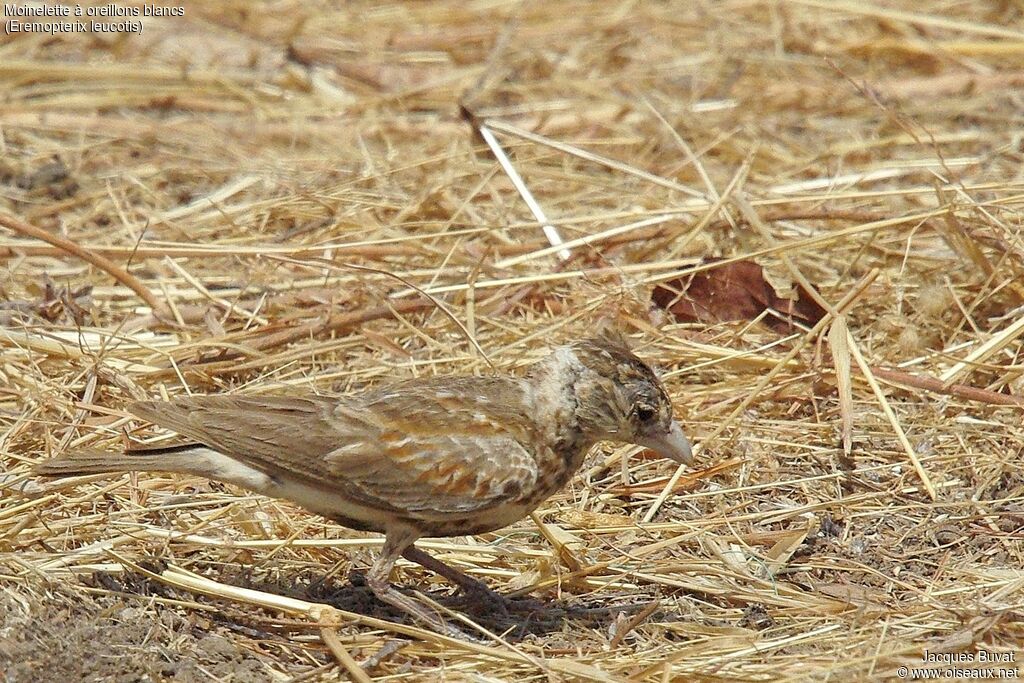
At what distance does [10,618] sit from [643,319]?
3270 millimetres

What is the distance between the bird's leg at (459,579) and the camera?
4.91m

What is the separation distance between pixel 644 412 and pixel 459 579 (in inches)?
34.0

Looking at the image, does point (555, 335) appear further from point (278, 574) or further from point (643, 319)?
point (278, 574)

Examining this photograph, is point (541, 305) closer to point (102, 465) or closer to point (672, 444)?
point (672, 444)

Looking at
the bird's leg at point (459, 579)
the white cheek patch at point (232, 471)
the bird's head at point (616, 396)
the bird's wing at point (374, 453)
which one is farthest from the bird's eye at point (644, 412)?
the white cheek patch at point (232, 471)

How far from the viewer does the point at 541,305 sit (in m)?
6.86

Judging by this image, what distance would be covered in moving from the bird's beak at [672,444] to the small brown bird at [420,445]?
0.04 feet

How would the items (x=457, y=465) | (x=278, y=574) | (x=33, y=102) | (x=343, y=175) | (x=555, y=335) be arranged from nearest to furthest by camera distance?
(x=457, y=465), (x=278, y=574), (x=555, y=335), (x=343, y=175), (x=33, y=102)

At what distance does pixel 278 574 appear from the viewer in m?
5.05

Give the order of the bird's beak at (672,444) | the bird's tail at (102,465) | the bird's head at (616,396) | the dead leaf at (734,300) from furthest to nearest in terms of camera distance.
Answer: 1. the dead leaf at (734,300)
2. the bird's beak at (672,444)
3. the bird's head at (616,396)
4. the bird's tail at (102,465)

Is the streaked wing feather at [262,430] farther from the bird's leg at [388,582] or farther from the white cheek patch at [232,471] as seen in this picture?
the bird's leg at [388,582]

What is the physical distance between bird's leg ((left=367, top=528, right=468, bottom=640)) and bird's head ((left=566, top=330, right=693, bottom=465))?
72cm

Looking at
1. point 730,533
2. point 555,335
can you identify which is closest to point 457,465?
point 730,533

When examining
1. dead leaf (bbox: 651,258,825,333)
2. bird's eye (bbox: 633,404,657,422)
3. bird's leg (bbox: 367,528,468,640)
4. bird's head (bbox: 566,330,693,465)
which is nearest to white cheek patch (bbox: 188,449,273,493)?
bird's leg (bbox: 367,528,468,640)
